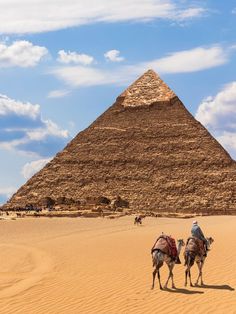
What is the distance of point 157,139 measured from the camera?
151 m

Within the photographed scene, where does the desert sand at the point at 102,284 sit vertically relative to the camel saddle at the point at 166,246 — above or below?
below

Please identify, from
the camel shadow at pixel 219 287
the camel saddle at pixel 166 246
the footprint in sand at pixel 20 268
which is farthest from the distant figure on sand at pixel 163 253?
the footprint in sand at pixel 20 268

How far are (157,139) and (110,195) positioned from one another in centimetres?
2346

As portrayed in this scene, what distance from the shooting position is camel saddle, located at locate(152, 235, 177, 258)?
1359cm

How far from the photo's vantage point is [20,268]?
17.8 m

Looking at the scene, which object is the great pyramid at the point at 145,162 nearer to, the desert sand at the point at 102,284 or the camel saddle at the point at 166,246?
the desert sand at the point at 102,284

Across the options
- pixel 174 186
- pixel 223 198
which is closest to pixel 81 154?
pixel 174 186

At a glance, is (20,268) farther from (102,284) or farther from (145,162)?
(145,162)

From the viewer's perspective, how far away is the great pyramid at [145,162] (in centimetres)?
13262

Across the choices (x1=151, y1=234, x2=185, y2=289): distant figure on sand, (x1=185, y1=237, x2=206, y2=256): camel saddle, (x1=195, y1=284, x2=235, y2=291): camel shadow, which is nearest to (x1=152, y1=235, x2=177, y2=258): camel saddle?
(x1=151, y1=234, x2=185, y2=289): distant figure on sand

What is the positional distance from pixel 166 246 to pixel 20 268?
567cm

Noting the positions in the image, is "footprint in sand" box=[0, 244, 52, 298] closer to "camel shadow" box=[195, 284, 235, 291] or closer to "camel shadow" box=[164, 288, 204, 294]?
"camel shadow" box=[164, 288, 204, 294]

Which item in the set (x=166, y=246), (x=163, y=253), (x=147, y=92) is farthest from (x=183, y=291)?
(x=147, y=92)

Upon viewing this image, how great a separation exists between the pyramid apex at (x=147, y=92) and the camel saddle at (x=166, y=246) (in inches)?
5590
